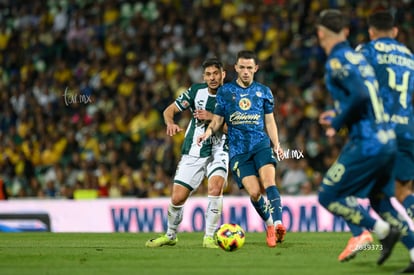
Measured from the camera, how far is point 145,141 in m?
22.4

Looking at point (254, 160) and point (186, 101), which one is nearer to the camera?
point (254, 160)

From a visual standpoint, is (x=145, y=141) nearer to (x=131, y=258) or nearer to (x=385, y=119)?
(x=131, y=258)

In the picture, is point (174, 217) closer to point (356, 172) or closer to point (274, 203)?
point (274, 203)

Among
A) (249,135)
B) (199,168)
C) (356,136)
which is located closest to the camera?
(356,136)

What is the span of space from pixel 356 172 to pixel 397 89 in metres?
1.12

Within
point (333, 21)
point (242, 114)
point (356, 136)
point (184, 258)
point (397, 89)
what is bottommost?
point (184, 258)

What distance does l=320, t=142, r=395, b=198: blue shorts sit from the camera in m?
8.59

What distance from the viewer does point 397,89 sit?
9258mm

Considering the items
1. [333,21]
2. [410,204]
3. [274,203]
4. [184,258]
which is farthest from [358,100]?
[274,203]

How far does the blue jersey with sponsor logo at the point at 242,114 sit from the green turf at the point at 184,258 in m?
1.41

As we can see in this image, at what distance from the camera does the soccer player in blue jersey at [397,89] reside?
30.4 ft

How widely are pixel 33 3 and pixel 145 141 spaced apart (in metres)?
7.84

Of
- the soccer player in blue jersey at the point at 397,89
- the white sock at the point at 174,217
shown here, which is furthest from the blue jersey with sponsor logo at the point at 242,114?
the soccer player in blue jersey at the point at 397,89

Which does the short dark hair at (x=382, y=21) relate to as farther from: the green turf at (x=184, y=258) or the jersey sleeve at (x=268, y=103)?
the jersey sleeve at (x=268, y=103)
